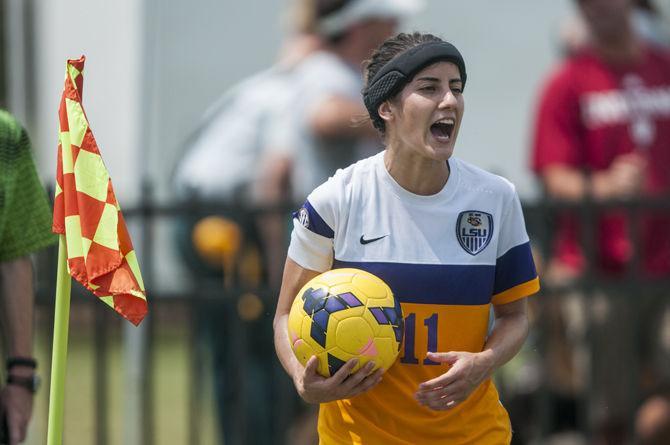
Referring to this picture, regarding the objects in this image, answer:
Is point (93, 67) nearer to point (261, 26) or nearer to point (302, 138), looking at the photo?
point (261, 26)

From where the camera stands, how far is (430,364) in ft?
14.2

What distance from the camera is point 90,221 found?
4.30 metres

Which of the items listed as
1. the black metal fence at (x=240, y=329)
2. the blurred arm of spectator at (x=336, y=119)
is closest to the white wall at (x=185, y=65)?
the black metal fence at (x=240, y=329)

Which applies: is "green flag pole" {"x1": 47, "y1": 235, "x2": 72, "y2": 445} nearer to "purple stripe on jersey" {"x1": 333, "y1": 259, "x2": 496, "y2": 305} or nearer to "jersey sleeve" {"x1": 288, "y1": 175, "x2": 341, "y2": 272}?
"jersey sleeve" {"x1": 288, "y1": 175, "x2": 341, "y2": 272}

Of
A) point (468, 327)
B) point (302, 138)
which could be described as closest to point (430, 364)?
point (468, 327)

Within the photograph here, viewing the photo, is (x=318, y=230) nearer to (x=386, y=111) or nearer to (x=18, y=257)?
(x=386, y=111)

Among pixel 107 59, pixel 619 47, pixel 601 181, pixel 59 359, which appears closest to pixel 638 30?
pixel 619 47

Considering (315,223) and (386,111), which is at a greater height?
(386,111)

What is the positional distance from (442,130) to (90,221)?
1.04m

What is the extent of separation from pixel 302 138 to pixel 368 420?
337cm

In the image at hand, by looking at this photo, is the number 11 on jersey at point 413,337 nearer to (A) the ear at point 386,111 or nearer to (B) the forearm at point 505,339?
(B) the forearm at point 505,339

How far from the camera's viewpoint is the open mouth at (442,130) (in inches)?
168

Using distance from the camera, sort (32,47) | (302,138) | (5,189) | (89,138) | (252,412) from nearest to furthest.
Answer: (89,138) < (5,189) < (302,138) < (252,412) < (32,47)

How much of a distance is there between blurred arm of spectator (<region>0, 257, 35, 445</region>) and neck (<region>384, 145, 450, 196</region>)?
1391mm
